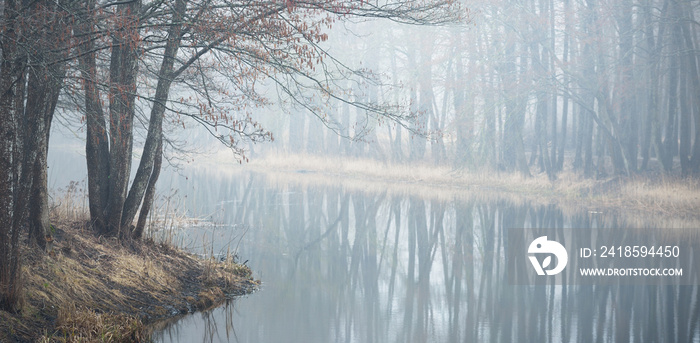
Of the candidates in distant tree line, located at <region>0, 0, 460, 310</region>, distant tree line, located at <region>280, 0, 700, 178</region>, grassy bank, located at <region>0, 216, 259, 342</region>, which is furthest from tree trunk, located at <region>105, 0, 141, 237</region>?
distant tree line, located at <region>280, 0, 700, 178</region>

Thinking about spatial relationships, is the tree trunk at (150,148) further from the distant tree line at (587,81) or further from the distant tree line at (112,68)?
the distant tree line at (587,81)

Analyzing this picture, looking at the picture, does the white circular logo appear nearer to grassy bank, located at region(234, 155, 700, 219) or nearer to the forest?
the forest

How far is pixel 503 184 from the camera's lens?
26484mm

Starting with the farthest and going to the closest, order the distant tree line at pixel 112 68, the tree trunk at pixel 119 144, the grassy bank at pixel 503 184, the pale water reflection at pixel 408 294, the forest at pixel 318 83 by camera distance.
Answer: the grassy bank at pixel 503 184, the tree trunk at pixel 119 144, the pale water reflection at pixel 408 294, the forest at pixel 318 83, the distant tree line at pixel 112 68

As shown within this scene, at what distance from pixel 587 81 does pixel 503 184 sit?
203 inches

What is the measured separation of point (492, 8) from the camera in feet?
86.4

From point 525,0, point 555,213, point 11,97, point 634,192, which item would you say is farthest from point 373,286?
point 525,0

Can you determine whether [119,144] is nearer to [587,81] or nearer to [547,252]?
[547,252]

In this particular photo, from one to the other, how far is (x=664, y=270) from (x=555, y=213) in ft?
24.7

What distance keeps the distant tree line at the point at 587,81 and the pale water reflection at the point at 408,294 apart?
761 centimetres

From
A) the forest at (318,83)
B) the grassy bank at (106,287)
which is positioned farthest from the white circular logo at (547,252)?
the grassy bank at (106,287)

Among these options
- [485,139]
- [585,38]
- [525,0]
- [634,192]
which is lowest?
[634,192]

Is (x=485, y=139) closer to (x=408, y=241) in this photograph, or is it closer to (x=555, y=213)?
(x=555, y=213)

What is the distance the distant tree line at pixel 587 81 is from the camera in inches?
906
